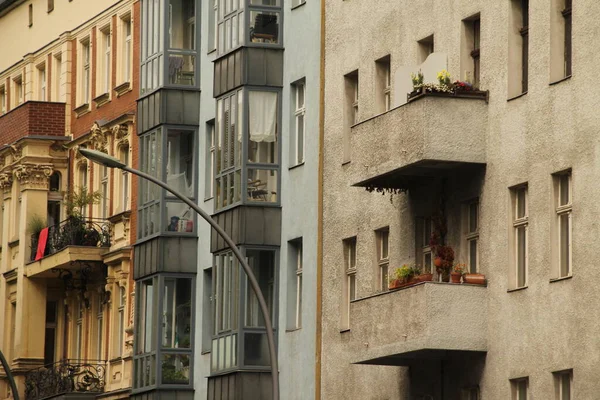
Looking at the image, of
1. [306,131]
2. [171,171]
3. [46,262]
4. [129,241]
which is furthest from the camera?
[46,262]

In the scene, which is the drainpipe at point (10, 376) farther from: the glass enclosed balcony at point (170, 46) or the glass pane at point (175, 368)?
the glass enclosed balcony at point (170, 46)

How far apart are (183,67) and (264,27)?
4.48m

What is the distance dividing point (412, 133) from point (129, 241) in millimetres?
18604

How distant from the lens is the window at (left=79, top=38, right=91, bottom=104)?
58.9 metres

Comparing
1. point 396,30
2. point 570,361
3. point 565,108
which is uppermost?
point 396,30

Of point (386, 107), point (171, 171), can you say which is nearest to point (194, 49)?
point (171, 171)

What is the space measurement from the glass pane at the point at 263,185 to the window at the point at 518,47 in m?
10.7

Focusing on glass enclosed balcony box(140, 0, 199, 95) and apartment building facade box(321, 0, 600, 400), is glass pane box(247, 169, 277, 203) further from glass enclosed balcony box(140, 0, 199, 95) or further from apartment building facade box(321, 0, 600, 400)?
glass enclosed balcony box(140, 0, 199, 95)

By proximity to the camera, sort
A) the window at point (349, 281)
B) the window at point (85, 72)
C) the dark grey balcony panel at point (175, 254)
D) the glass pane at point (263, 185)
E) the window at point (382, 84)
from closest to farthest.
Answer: the window at point (382, 84), the window at point (349, 281), the glass pane at point (263, 185), the dark grey balcony panel at point (175, 254), the window at point (85, 72)

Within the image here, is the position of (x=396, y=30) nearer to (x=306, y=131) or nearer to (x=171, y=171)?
(x=306, y=131)

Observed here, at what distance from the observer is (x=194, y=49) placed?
165 ft

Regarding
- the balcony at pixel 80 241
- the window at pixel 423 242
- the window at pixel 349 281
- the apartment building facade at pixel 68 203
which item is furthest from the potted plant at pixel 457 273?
the balcony at pixel 80 241

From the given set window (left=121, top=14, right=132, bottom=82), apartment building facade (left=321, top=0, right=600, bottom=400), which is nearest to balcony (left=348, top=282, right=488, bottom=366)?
apartment building facade (left=321, top=0, right=600, bottom=400)

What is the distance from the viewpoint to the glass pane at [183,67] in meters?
50.4
